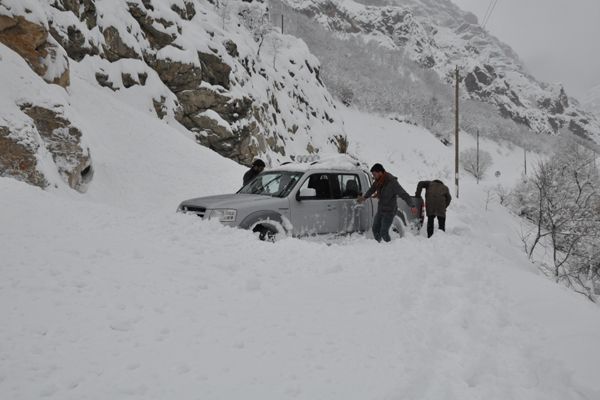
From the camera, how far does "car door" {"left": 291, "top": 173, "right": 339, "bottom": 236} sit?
691 centimetres

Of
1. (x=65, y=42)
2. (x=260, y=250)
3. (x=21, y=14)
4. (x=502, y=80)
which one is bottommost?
(x=260, y=250)

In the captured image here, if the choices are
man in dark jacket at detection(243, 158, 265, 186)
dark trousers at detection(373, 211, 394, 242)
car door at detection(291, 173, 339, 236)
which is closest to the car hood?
car door at detection(291, 173, 339, 236)

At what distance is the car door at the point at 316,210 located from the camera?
6.91 meters

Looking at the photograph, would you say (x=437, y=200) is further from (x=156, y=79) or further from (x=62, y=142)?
(x=156, y=79)

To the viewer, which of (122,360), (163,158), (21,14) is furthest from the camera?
(163,158)

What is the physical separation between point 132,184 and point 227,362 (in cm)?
1045

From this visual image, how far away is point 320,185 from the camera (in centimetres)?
745

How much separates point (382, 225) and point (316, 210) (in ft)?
4.87

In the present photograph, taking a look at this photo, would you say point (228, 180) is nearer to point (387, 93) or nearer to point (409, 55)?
point (387, 93)

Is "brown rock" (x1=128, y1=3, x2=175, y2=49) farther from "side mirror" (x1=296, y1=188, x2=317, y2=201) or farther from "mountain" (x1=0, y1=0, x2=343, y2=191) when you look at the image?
"side mirror" (x1=296, y1=188, x2=317, y2=201)

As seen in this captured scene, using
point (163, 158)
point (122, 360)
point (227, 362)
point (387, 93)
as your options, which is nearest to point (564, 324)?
point (227, 362)

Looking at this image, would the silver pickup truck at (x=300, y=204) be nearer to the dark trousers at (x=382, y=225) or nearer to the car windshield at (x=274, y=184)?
the car windshield at (x=274, y=184)

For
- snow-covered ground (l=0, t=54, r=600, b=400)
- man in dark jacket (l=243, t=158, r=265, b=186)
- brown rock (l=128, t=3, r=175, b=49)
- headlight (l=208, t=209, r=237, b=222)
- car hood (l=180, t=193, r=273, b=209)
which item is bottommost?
snow-covered ground (l=0, t=54, r=600, b=400)

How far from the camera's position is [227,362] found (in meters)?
2.74
